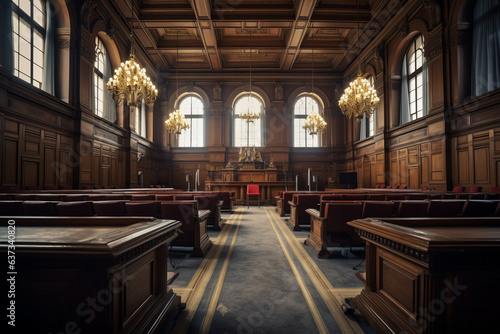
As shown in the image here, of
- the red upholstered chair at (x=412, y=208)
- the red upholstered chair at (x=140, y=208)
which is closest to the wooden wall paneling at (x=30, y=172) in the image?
the red upholstered chair at (x=140, y=208)

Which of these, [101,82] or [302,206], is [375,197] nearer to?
[302,206]

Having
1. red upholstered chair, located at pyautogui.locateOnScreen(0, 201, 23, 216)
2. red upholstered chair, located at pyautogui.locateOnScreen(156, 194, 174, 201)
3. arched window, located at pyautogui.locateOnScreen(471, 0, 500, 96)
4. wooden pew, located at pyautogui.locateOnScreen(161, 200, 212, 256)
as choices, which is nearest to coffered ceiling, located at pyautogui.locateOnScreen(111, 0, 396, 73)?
arched window, located at pyautogui.locateOnScreen(471, 0, 500, 96)

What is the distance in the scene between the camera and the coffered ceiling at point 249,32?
1091 centimetres

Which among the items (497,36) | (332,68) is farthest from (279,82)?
(497,36)

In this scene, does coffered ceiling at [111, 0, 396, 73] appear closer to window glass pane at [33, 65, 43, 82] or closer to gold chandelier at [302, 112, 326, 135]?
gold chandelier at [302, 112, 326, 135]

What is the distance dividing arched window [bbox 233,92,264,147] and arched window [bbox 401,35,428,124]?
8034mm

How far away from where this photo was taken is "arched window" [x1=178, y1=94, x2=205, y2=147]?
1695 centimetres

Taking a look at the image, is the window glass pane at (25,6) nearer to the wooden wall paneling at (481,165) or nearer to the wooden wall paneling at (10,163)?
the wooden wall paneling at (10,163)

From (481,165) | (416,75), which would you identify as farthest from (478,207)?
(416,75)

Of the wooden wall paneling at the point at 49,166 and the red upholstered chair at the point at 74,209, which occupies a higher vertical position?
the wooden wall paneling at the point at 49,166

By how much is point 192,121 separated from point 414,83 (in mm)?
11897

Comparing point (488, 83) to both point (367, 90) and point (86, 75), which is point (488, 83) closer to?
point (367, 90)

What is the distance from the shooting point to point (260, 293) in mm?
2533

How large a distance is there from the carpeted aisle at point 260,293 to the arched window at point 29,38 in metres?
7.09
